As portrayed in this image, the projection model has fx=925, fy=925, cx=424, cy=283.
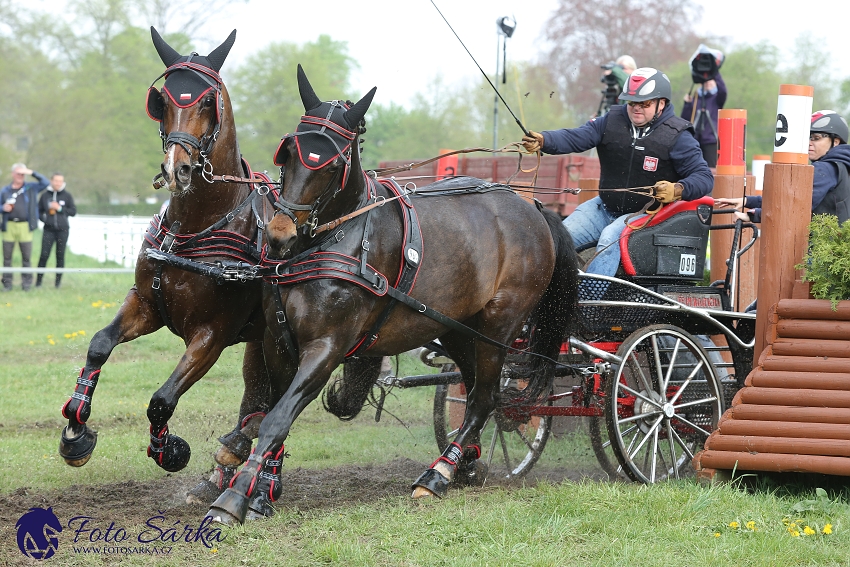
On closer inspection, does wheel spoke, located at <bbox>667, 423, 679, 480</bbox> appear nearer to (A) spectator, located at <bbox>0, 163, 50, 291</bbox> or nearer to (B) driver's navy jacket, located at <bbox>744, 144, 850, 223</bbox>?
(B) driver's navy jacket, located at <bbox>744, 144, 850, 223</bbox>

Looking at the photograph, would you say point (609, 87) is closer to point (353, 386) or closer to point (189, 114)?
point (353, 386)

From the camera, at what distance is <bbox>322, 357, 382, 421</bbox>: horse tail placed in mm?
5629

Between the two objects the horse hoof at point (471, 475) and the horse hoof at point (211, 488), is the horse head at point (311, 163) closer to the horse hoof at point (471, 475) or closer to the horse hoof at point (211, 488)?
the horse hoof at point (211, 488)

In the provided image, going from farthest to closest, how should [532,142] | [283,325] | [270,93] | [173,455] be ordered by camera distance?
[270,93], [532,142], [173,455], [283,325]

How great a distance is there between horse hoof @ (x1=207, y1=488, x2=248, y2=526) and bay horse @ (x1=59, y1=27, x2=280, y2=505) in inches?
27.9

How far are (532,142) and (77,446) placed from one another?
3.12 m

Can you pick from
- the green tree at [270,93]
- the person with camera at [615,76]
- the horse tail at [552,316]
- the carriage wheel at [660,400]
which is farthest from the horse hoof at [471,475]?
the green tree at [270,93]

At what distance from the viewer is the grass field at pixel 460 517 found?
12.2ft

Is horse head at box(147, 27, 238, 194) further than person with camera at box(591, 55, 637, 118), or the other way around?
person with camera at box(591, 55, 637, 118)

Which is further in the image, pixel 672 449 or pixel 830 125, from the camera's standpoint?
pixel 830 125

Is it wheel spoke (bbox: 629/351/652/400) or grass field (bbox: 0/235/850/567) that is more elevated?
wheel spoke (bbox: 629/351/652/400)

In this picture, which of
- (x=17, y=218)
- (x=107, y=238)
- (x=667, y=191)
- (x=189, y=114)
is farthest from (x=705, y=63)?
(x=107, y=238)

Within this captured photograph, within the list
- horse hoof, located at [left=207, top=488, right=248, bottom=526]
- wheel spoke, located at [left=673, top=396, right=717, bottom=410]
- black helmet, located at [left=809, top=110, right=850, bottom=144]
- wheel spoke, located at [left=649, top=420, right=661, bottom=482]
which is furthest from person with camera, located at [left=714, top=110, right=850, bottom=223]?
horse hoof, located at [left=207, top=488, right=248, bottom=526]

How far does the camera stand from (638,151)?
5.86m
